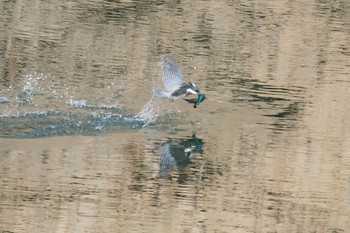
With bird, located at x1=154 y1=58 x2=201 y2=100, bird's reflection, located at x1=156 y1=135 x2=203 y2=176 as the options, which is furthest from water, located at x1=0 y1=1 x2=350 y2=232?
bird, located at x1=154 y1=58 x2=201 y2=100

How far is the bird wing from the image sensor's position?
11.5 meters

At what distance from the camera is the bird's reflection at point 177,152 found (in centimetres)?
1001

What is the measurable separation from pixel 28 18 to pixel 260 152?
9589 millimetres

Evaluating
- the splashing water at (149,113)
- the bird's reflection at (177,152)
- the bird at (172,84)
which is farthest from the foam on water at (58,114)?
the bird's reflection at (177,152)

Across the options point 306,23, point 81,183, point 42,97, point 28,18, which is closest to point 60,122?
point 42,97

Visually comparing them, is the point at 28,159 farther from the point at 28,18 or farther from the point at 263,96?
the point at 28,18

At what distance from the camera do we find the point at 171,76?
11586 mm

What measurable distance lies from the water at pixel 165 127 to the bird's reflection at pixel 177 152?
0.02 m

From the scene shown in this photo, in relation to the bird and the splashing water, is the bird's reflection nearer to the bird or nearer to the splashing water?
the bird

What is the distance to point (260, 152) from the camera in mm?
10789

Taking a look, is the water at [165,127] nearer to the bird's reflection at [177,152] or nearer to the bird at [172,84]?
the bird's reflection at [177,152]

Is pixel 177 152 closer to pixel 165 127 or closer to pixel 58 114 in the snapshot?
pixel 165 127

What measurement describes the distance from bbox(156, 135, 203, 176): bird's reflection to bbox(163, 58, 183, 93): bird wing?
2.50ft

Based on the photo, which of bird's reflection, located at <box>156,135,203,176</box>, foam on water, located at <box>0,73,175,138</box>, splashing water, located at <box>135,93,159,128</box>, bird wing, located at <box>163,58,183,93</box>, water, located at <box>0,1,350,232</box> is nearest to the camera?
water, located at <box>0,1,350,232</box>
